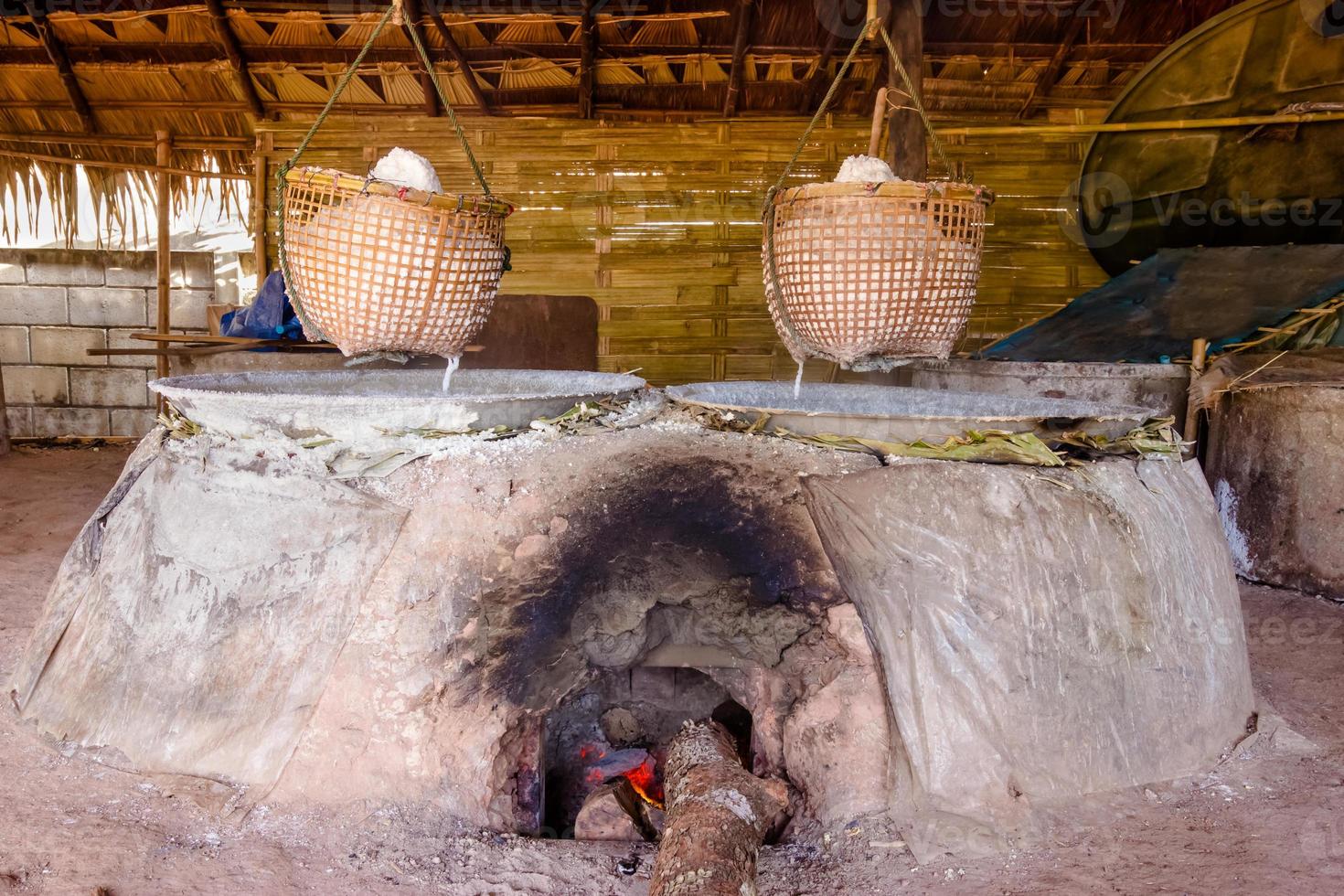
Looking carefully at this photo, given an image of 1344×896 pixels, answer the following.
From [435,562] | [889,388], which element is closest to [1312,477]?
[889,388]

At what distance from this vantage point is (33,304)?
685cm

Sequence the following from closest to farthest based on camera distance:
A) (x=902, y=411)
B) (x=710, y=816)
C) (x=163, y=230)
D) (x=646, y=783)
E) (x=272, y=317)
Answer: (x=710, y=816), (x=646, y=783), (x=902, y=411), (x=272, y=317), (x=163, y=230)

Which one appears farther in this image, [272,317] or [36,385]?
[36,385]

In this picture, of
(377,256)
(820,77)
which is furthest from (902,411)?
(820,77)

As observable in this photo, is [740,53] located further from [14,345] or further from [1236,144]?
[14,345]

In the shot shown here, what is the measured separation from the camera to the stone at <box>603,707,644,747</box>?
2.58 meters

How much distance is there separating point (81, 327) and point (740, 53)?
5.47 meters

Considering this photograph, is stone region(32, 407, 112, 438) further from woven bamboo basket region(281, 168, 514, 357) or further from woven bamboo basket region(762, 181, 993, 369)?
woven bamboo basket region(762, 181, 993, 369)

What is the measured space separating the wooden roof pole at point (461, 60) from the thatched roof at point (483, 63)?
20 millimetres

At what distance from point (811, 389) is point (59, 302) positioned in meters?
6.60

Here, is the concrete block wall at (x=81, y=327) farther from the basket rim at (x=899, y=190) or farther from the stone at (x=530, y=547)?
the basket rim at (x=899, y=190)

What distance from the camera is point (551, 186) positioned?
6.55m

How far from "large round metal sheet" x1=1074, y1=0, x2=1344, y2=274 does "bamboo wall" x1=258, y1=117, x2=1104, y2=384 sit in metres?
0.88

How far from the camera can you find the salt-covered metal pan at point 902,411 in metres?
2.00
